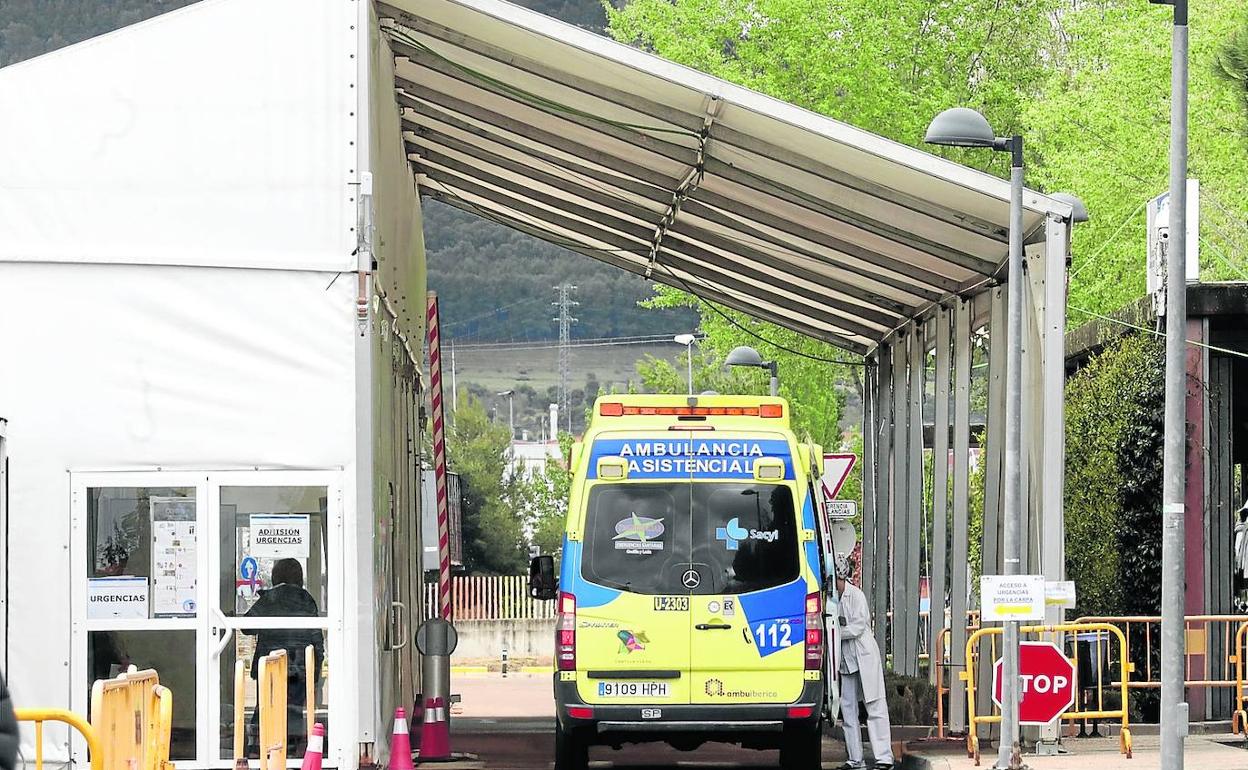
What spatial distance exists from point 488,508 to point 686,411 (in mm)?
62778

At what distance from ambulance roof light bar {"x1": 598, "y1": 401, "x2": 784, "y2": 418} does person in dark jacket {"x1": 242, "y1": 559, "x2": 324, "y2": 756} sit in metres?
2.82

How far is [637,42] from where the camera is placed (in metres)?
40.9

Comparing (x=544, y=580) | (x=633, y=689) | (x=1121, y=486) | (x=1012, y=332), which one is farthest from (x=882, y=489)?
(x=633, y=689)

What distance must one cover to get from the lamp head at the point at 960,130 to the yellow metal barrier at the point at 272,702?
727cm

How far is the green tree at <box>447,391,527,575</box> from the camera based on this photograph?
250 ft

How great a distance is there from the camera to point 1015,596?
14.4 metres

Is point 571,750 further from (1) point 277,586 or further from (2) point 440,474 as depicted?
(2) point 440,474

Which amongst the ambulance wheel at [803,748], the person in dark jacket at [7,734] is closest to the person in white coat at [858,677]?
the ambulance wheel at [803,748]

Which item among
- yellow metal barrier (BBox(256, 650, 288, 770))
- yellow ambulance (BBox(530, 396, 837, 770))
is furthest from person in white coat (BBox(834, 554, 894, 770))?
yellow metal barrier (BBox(256, 650, 288, 770))

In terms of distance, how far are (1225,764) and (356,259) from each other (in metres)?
7.68

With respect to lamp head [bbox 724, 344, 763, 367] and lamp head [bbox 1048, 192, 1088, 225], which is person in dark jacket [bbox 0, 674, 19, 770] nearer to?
lamp head [bbox 1048, 192, 1088, 225]

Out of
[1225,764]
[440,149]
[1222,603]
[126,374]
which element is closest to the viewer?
[126,374]

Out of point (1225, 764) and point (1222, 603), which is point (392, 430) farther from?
point (1222, 603)

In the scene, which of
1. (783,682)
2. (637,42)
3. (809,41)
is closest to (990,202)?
(783,682)
